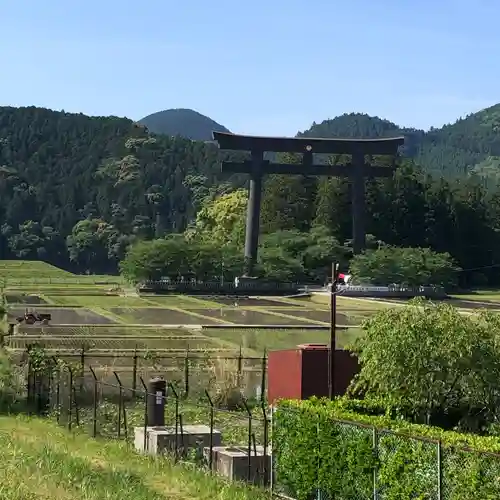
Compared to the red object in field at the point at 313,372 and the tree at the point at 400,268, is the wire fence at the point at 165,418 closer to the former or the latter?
the red object in field at the point at 313,372

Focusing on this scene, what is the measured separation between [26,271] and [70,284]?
56.4ft

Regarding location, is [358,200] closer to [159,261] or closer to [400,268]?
[400,268]

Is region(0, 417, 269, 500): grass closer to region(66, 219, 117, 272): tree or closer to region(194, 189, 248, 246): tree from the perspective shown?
region(194, 189, 248, 246): tree

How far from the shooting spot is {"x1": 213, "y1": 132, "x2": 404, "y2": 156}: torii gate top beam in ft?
281

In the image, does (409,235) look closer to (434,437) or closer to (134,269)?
(134,269)

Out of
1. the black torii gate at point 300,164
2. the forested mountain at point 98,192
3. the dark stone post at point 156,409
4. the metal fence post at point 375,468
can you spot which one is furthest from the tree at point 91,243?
the metal fence post at point 375,468

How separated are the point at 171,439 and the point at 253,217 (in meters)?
72.7

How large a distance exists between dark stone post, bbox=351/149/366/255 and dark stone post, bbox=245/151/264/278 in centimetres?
929

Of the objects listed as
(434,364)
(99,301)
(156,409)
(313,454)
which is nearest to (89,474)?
(313,454)

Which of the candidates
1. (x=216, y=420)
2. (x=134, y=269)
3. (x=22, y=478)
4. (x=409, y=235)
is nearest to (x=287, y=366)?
(x=216, y=420)

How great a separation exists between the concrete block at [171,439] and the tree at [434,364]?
3.47 metres

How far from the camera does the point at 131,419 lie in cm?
2173

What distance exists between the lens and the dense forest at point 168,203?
11056cm

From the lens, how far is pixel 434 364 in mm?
17750
